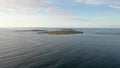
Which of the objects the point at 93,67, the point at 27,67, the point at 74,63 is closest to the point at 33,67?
the point at 27,67

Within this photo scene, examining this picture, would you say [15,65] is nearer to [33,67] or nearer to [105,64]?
[33,67]

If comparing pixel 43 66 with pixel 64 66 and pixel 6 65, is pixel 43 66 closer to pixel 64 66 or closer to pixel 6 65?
pixel 64 66

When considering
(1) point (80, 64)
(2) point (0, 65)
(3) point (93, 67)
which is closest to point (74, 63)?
(1) point (80, 64)

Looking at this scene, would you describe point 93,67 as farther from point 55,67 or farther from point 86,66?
point 55,67

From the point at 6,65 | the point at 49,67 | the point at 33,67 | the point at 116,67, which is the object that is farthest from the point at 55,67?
the point at 116,67

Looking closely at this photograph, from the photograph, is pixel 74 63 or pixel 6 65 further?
pixel 74 63

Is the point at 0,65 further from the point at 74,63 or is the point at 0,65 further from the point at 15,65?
the point at 74,63

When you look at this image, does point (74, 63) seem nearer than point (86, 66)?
No

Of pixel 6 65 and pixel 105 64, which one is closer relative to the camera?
pixel 6 65
